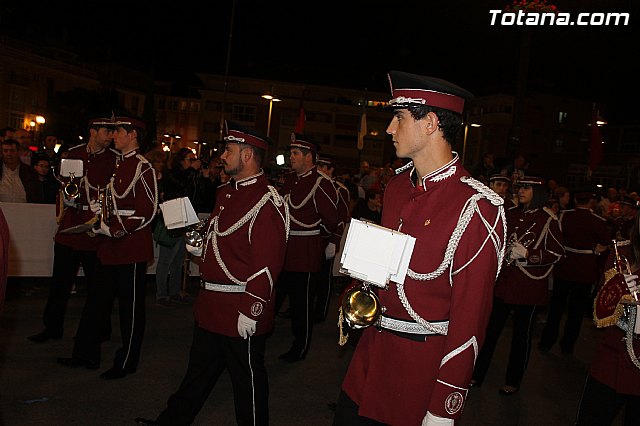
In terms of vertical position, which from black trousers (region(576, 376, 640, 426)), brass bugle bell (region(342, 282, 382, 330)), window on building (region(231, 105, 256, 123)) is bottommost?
black trousers (region(576, 376, 640, 426))

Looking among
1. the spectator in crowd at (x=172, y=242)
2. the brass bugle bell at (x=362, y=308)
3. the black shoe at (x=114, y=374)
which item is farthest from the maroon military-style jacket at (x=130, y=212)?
the brass bugle bell at (x=362, y=308)

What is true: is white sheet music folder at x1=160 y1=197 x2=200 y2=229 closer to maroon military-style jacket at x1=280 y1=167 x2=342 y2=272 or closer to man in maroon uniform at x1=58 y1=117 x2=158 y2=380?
man in maroon uniform at x1=58 y1=117 x2=158 y2=380

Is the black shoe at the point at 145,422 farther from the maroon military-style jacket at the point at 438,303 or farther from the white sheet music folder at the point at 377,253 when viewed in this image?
the white sheet music folder at the point at 377,253

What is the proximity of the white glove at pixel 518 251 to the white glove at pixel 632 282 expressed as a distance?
253 cm

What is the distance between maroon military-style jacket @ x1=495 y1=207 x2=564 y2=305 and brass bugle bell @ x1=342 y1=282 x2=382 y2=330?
4219 millimetres

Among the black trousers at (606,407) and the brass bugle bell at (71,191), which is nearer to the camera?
the black trousers at (606,407)

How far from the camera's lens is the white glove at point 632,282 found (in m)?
3.94

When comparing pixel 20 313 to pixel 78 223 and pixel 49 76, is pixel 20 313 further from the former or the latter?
pixel 49 76

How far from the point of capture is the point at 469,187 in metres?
3.04

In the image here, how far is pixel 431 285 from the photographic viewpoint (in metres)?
2.98

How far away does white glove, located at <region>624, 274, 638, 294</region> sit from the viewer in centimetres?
394

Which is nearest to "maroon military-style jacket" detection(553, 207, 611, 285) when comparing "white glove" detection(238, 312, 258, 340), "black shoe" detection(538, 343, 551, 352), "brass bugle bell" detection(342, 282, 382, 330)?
"black shoe" detection(538, 343, 551, 352)

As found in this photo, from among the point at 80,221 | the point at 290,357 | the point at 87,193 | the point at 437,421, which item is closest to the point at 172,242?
the point at 80,221

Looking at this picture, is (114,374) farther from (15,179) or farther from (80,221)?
(15,179)
